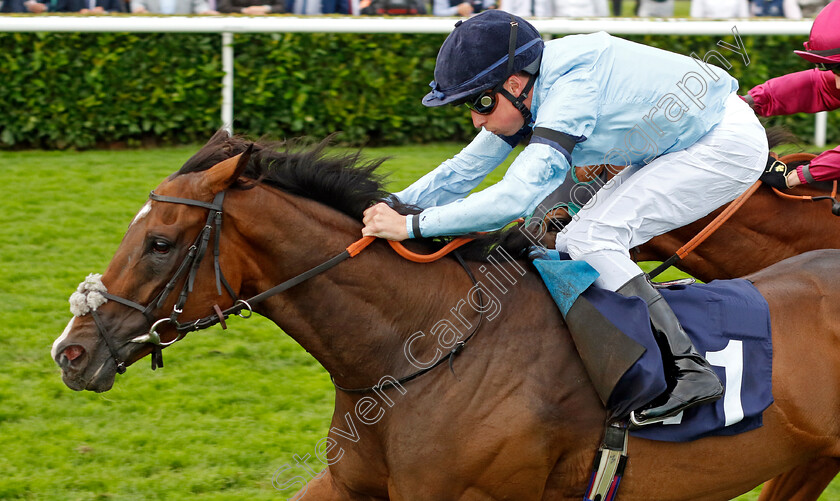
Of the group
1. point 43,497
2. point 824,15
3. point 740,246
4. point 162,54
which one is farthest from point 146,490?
point 162,54

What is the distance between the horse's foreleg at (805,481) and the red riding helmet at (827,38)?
1.41m

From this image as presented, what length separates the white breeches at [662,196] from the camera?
10.1 ft

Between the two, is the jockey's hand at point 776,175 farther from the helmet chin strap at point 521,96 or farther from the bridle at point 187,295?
the bridle at point 187,295

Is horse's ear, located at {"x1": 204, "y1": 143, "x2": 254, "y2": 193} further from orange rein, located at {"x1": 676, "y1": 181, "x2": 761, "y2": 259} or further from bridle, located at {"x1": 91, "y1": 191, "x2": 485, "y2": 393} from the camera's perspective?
orange rein, located at {"x1": 676, "y1": 181, "x2": 761, "y2": 259}

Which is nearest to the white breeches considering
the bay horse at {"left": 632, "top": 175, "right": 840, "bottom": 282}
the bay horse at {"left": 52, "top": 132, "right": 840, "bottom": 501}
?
the bay horse at {"left": 52, "top": 132, "right": 840, "bottom": 501}

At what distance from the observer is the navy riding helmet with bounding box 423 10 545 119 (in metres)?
2.92

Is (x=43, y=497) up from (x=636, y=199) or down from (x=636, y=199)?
down

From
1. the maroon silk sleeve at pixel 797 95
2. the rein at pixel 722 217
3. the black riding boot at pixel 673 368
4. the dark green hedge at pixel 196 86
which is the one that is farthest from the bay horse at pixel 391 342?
the dark green hedge at pixel 196 86

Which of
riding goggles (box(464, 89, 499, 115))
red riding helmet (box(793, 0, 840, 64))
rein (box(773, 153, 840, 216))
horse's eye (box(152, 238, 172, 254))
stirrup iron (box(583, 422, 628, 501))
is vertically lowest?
stirrup iron (box(583, 422, 628, 501))

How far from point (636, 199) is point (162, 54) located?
551cm

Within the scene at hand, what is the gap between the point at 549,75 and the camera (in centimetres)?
297

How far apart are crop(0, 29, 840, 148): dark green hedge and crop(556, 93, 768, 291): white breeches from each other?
15.0 feet

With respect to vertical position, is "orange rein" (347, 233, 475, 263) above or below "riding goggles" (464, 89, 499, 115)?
below

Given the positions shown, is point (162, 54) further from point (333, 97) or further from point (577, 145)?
point (577, 145)
